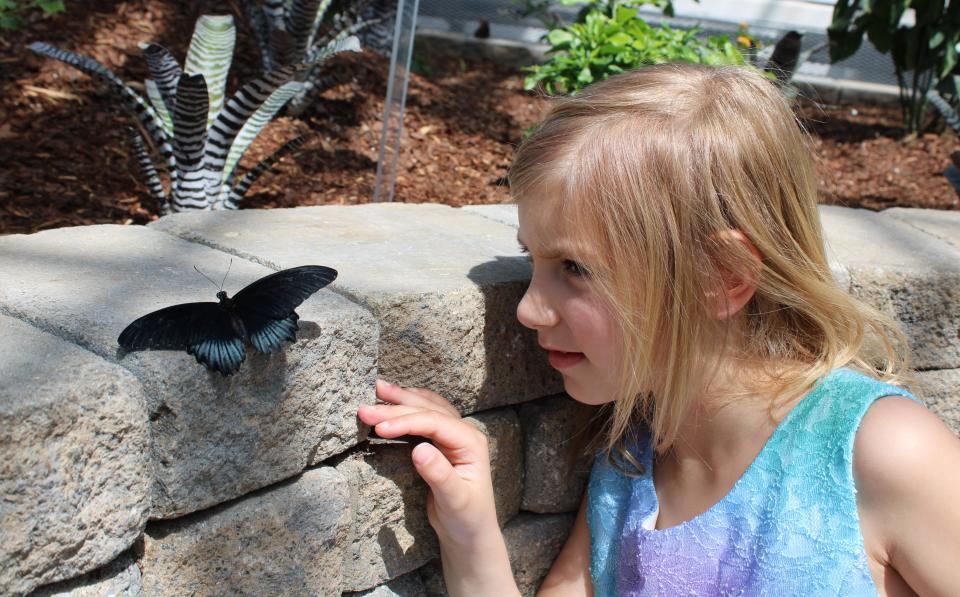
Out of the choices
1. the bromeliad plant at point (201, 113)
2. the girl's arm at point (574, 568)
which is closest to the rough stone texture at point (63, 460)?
the girl's arm at point (574, 568)

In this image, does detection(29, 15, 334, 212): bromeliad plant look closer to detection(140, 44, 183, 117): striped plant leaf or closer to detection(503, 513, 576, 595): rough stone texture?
detection(140, 44, 183, 117): striped plant leaf

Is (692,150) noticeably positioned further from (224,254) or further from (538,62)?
(538,62)

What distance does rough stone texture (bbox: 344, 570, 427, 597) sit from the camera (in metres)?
1.55

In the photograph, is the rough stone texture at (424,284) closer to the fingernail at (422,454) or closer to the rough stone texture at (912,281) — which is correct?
the fingernail at (422,454)

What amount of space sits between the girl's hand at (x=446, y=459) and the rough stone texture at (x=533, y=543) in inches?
10.2

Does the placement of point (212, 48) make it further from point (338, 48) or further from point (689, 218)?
point (689, 218)

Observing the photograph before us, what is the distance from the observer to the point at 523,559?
1.78m

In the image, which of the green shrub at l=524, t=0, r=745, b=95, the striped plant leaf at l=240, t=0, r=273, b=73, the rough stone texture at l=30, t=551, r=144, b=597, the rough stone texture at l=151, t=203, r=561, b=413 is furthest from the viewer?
the striped plant leaf at l=240, t=0, r=273, b=73

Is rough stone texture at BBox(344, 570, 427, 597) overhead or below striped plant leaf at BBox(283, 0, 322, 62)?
below

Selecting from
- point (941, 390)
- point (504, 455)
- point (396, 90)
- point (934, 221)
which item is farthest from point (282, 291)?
point (934, 221)

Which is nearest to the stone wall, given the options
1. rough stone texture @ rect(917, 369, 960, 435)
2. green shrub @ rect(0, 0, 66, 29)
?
rough stone texture @ rect(917, 369, 960, 435)

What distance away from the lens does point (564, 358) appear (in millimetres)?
1507

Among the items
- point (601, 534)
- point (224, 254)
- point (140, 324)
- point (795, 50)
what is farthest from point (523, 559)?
point (795, 50)

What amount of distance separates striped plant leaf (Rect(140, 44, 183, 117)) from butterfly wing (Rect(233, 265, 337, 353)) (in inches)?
50.7
